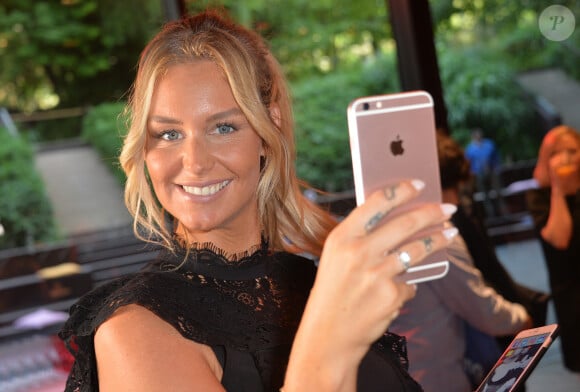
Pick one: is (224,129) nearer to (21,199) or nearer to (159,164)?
(159,164)

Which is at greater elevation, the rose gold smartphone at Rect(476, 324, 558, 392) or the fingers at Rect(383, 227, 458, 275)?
the fingers at Rect(383, 227, 458, 275)

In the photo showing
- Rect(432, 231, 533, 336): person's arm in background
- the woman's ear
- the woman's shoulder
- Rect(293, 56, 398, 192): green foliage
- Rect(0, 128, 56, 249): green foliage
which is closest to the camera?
the woman's shoulder

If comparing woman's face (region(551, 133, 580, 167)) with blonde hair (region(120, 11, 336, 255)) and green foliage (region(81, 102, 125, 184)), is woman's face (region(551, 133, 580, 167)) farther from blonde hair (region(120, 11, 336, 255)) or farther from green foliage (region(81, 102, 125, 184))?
blonde hair (region(120, 11, 336, 255))

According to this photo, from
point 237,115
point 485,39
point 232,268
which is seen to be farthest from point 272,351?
point 485,39

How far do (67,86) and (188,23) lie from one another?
2.93m

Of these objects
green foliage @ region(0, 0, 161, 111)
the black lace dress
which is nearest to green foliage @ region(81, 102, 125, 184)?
green foliage @ region(0, 0, 161, 111)

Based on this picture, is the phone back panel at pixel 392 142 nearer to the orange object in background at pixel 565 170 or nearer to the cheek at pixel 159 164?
the cheek at pixel 159 164

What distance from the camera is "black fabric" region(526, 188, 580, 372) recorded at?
3811mm

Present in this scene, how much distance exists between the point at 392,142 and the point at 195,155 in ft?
1.25

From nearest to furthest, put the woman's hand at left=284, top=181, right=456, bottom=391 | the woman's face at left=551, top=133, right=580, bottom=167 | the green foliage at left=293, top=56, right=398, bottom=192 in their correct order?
1. the woman's hand at left=284, top=181, right=456, bottom=391
2. the woman's face at left=551, top=133, right=580, bottom=167
3. the green foliage at left=293, top=56, right=398, bottom=192

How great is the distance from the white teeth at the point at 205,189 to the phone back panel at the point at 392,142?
0.35 meters

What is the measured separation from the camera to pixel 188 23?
144cm

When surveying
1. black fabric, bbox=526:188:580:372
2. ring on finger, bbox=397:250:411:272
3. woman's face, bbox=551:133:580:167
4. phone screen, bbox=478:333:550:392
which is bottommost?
black fabric, bbox=526:188:580:372

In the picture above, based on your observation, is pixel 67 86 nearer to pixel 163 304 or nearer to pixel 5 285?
pixel 5 285
